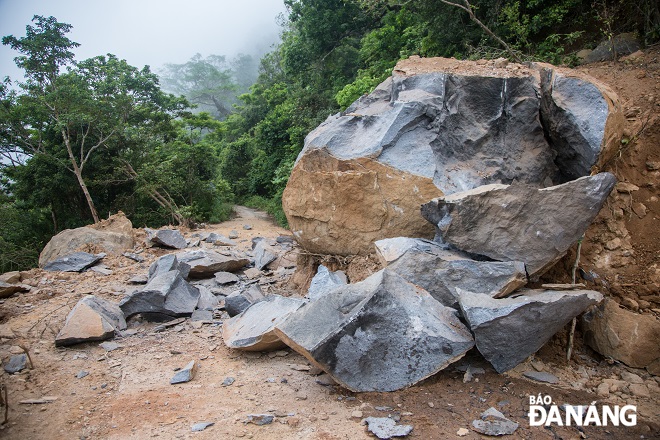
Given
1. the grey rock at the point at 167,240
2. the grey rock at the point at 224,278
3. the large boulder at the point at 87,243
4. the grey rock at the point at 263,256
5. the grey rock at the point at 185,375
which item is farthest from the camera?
the grey rock at the point at 167,240

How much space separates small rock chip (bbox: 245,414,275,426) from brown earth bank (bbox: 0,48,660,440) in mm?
36

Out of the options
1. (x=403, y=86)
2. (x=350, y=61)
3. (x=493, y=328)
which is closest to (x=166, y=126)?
(x=350, y=61)

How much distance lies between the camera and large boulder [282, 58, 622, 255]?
15.5ft

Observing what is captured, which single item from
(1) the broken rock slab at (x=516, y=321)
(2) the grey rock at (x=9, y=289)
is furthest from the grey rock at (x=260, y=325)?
(2) the grey rock at (x=9, y=289)

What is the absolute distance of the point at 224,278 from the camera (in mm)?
6750

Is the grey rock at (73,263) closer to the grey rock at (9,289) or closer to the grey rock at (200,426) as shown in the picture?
the grey rock at (9,289)

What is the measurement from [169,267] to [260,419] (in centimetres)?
372

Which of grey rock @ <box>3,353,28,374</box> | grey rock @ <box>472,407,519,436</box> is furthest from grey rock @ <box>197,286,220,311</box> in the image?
grey rock @ <box>472,407,519,436</box>

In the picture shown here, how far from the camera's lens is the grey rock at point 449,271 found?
3.56 metres

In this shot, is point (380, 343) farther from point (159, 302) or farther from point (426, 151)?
point (159, 302)

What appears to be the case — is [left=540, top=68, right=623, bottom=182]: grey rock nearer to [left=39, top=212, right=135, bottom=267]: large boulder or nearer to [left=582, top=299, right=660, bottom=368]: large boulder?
[left=582, top=299, right=660, bottom=368]: large boulder

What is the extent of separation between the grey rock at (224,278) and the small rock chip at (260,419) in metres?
3.91

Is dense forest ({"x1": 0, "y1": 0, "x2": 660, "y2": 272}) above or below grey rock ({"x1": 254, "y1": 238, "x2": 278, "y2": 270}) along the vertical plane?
above

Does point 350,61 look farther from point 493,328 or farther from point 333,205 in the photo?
point 493,328
